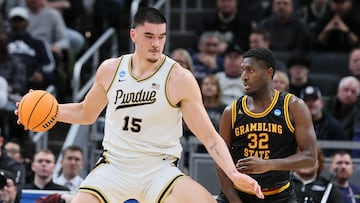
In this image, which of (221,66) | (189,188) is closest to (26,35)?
(221,66)

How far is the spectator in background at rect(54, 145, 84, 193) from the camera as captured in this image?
425 inches

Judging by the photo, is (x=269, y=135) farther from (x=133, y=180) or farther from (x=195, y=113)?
(x=133, y=180)

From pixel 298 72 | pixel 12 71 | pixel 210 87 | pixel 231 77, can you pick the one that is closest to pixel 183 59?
pixel 210 87

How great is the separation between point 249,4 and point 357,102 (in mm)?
3762

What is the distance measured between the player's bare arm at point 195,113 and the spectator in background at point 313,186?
1.95 metres

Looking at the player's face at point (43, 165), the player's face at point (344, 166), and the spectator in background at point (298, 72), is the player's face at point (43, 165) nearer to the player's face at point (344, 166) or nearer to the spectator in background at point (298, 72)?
the player's face at point (344, 166)

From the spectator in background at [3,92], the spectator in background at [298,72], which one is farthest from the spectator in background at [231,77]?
the spectator in background at [3,92]

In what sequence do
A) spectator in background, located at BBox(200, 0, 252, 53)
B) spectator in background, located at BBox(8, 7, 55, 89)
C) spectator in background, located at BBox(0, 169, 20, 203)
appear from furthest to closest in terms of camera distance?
1. spectator in background, located at BBox(200, 0, 252, 53)
2. spectator in background, located at BBox(8, 7, 55, 89)
3. spectator in background, located at BBox(0, 169, 20, 203)

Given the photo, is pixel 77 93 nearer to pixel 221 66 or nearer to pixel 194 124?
Answer: pixel 221 66

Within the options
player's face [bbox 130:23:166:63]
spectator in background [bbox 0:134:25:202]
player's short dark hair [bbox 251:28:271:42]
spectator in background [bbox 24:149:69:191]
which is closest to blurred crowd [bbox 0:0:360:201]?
player's short dark hair [bbox 251:28:271:42]

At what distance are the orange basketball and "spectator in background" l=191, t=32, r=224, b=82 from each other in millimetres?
5882

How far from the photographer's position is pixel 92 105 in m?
7.41

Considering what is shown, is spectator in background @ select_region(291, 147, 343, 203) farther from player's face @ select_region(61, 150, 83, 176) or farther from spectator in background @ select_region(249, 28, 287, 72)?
spectator in background @ select_region(249, 28, 287, 72)

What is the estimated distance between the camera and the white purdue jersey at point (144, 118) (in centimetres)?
702
